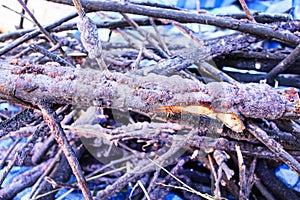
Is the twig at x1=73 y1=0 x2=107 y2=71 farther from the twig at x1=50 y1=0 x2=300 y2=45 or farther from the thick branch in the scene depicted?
the twig at x1=50 y1=0 x2=300 y2=45

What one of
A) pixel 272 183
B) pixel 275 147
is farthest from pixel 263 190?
pixel 275 147

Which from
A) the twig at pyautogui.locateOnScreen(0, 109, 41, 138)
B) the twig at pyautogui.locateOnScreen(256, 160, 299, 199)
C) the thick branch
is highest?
the thick branch

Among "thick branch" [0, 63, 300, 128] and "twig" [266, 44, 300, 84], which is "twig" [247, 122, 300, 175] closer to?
"thick branch" [0, 63, 300, 128]

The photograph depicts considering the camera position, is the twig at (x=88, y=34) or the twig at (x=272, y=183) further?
the twig at (x=272, y=183)

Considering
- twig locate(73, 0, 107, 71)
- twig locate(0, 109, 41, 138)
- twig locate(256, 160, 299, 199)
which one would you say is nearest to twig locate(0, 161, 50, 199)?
twig locate(0, 109, 41, 138)

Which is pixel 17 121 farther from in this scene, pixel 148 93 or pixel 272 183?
pixel 272 183

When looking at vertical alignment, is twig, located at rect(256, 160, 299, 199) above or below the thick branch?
below

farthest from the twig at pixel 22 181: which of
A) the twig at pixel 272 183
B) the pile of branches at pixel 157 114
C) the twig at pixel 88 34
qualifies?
the twig at pixel 272 183

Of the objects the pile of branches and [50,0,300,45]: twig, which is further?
[50,0,300,45]: twig

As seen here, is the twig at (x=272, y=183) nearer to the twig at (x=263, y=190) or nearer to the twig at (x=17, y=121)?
the twig at (x=263, y=190)
